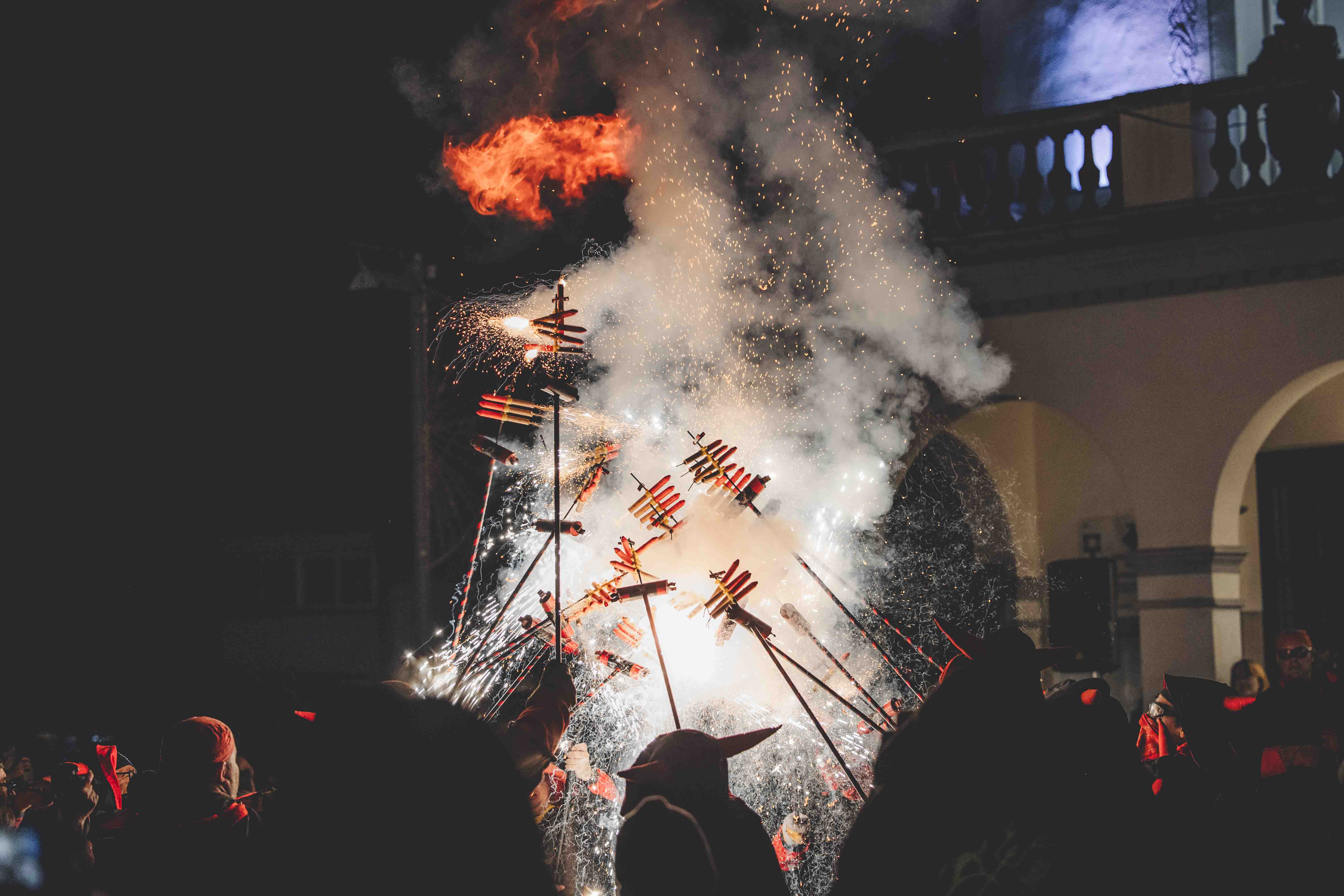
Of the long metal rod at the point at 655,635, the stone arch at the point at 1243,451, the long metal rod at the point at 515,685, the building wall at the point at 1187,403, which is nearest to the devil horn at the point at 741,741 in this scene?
the long metal rod at the point at 655,635

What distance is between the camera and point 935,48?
9.79m

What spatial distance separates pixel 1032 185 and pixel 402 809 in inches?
313

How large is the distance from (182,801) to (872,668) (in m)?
5.93

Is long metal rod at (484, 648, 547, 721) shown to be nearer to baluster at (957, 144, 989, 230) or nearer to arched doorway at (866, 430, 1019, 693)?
arched doorway at (866, 430, 1019, 693)

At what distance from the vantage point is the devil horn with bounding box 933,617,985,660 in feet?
11.5

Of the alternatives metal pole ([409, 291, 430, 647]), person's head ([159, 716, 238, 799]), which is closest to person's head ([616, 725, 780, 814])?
person's head ([159, 716, 238, 799])

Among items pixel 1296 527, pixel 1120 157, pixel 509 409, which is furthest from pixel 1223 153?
pixel 509 409

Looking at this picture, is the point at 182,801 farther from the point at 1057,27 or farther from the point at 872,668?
the point at 1057,27

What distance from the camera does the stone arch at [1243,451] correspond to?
8203mm

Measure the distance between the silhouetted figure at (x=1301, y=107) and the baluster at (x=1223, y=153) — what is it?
27 cm

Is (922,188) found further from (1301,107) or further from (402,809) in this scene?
(402,809)

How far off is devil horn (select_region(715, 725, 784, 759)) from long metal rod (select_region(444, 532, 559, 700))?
1781 millimetres

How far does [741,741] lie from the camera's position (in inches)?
128

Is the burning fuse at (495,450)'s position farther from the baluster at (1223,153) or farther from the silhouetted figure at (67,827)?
the baluster at (1223,153)
